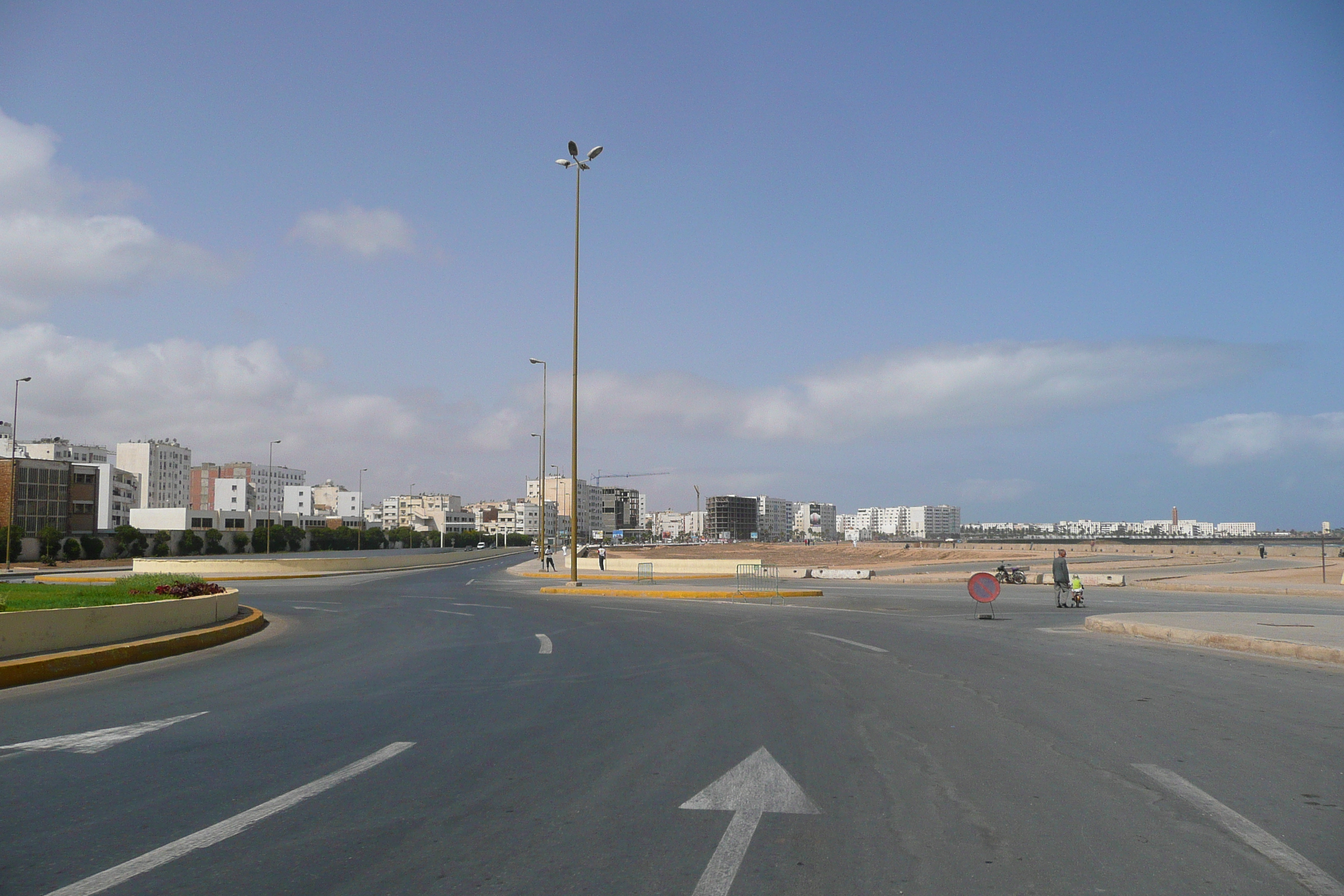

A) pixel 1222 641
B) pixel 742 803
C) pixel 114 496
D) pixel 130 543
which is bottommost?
pixel 130 543

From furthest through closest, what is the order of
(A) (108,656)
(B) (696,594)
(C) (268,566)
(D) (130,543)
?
1. (D) (130,543)
2. (C) (268,566)
3. (B) (696,594)
4. (A) (108,656)

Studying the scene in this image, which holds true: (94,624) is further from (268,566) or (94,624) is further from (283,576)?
(268,566)

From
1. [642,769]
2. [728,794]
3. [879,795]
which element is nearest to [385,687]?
[642,769]

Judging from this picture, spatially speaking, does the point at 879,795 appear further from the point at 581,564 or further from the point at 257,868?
the point at 581,564

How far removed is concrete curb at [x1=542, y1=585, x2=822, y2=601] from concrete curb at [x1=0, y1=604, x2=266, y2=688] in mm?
16168

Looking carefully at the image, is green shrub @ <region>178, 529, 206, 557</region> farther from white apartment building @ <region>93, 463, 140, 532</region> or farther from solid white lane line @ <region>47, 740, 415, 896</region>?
solid white lane line @ <region>47, 740, 415, 896</region>

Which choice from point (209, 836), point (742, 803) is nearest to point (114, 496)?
point (209, 836)

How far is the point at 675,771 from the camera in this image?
638 centimetres

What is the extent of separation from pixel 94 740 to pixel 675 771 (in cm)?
505

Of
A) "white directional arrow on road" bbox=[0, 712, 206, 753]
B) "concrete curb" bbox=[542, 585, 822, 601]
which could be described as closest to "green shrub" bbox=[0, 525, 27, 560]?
"concrete curb" bbox=[542, 585, 822, 601]

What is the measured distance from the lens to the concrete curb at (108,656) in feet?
34.9

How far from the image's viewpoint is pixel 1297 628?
1566cm

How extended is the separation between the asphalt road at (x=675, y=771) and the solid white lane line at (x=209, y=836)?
0.12 feet

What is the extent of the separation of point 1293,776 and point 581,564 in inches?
2435
